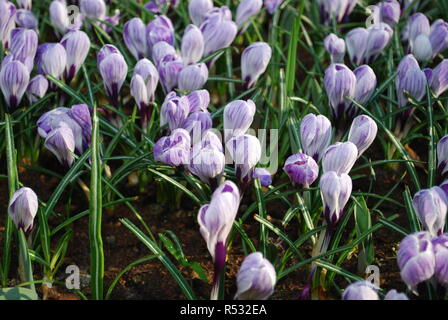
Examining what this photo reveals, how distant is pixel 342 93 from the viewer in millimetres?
2361

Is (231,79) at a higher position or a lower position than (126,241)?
higher

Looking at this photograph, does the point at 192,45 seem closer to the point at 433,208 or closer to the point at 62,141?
the point at 62,141

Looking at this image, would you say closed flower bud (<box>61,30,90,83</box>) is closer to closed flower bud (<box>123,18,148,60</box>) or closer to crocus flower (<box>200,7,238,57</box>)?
closed flower bud (<box>123,18,148,60</box>)

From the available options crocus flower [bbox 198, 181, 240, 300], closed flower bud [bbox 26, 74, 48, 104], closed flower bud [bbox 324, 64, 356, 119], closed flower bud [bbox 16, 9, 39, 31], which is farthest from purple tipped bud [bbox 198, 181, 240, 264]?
closed flower bud [bbox 16, 9, 39, 31]

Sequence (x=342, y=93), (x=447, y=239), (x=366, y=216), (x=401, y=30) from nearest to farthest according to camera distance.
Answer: (x=447, y=239) < (x=366, y=216) < (x=342, y=93) < (x=401, y=30)

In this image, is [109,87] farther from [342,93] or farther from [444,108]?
[444,108]

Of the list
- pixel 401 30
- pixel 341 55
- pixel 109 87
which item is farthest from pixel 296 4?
pixel 109 87

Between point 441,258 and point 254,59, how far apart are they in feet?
3.78

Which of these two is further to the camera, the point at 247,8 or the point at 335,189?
the point at 247,8

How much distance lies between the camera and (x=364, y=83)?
2.37 m

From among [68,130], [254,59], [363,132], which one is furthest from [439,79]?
[68,130]

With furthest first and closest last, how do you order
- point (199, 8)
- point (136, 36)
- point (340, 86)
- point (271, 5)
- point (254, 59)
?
point (271, 5) → point (199, 8) → point (136, 36) → point (254, 59) → point (340, 86)

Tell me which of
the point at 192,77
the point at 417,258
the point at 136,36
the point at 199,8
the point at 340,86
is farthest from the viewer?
the point at 199,8

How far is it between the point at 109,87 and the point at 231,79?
517mm
